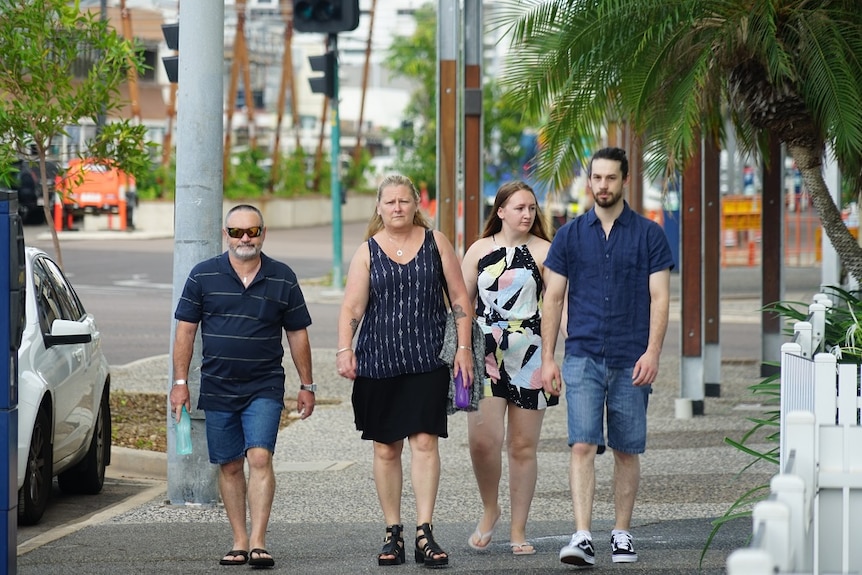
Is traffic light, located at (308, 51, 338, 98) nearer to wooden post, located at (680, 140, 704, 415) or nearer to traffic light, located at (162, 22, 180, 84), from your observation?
wooden post, located at (680, 140, 704, 415)

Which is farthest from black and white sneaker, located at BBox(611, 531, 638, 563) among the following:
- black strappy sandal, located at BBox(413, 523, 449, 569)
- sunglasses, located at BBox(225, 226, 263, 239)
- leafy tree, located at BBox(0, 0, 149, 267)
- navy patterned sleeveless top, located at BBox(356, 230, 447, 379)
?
leafy tree, located at BBox(0, 0, 149, 267)

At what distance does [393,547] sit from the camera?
681cm

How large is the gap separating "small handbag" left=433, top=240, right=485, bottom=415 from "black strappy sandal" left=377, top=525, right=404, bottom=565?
582mm

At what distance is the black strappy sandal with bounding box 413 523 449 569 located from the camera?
6676 millimetres

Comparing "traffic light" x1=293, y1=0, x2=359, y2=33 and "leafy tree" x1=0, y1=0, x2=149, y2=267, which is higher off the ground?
"traffic light" x1=293, y1=0, x2=359, y2=33

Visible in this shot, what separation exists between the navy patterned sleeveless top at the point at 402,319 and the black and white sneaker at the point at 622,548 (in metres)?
1.10

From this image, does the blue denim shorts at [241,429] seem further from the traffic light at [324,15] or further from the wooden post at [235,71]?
the wooden post at [235,71]

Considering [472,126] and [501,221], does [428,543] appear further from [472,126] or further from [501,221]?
[472,126]

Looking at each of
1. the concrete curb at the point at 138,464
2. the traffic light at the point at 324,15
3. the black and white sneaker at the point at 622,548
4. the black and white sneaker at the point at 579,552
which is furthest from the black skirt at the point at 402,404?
the traffic light at the point at 324,15

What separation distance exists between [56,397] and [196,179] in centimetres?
141

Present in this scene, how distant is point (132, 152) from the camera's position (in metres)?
11.6

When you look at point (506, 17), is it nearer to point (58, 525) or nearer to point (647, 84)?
point (647, 84)

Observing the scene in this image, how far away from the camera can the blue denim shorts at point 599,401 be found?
6.81m

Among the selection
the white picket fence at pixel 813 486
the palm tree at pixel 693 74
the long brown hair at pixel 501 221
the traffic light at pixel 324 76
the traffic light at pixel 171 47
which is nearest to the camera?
the white picket fence at pixel 813 486
